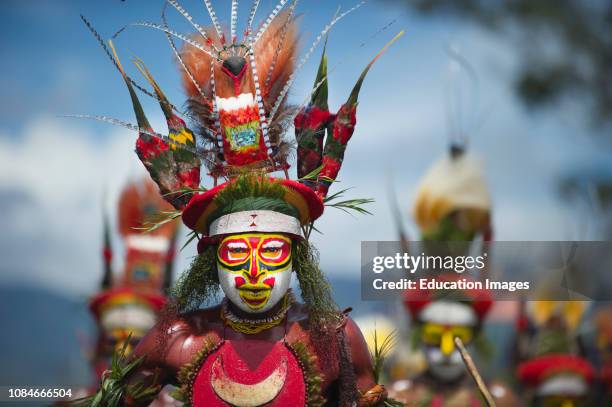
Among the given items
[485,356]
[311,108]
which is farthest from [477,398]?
[311,108]

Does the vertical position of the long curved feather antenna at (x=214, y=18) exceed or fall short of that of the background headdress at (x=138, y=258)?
it exceeds it

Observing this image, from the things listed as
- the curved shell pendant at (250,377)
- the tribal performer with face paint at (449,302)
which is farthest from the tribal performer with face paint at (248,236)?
the tribal performer with face paint at (449,302)

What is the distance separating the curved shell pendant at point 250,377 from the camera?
4.08 metres

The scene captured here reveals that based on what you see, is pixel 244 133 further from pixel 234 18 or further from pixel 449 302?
pixel 449 302

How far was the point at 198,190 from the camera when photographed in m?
4.27

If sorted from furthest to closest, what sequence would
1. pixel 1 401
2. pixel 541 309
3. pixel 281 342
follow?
pixel 541 309 → pixel 1 401 → pixel 281 342

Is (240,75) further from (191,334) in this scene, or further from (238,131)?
(191,334)

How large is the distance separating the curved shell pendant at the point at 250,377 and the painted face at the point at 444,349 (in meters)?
2.25

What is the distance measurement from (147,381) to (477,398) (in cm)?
248

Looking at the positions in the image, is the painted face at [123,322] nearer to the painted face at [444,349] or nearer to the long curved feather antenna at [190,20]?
the painted face at [444,349]

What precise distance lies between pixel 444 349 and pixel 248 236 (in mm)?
2447

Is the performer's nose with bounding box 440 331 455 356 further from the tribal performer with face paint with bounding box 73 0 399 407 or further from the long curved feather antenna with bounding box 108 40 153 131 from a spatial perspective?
the long curved feather antenna with bounding box 108 40 153 131

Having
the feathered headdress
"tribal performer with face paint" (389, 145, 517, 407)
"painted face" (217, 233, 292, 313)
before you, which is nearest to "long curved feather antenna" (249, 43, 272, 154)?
the feathered headdress

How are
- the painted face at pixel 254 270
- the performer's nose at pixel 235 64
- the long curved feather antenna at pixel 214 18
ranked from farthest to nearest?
the long curved feather antenna at pixel 214 18, the performer's nose at pixel 235 64, the painted face at pixel 254 270
